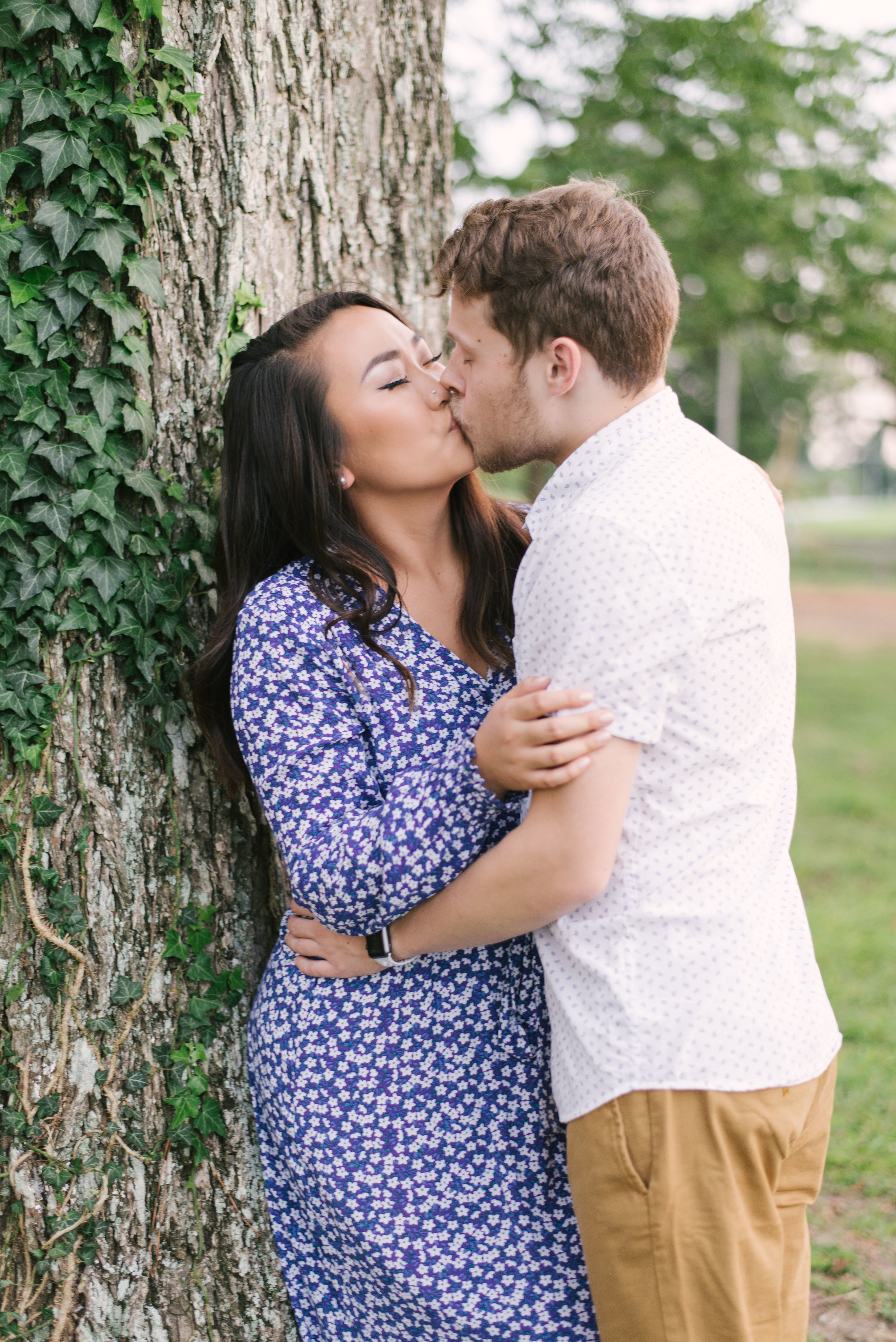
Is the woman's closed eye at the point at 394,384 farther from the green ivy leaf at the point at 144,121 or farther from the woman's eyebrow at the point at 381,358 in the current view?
the green ivy leaf at the point at 144,121

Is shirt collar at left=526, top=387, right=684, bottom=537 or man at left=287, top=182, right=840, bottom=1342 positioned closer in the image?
man at left=287, top=182, right=840, bottom=1342

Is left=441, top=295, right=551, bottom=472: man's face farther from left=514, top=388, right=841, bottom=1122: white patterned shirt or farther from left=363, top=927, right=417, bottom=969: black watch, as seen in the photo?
left=363, top=927, right=417, bottom=969: black watch

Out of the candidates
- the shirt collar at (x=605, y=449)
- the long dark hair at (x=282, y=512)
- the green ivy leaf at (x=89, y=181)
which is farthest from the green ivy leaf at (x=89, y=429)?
the shirt collar at (x=605, y=449)

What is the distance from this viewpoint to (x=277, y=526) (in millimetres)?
2219

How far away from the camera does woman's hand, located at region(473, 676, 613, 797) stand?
1491 millimetres

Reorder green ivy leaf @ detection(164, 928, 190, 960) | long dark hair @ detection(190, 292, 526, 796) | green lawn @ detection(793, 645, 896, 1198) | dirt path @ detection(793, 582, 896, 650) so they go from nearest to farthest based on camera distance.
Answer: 1. long dark hair @ detection(190, 292, 526, 796)
2. green ivy leaf @ detection(164, 928, 190, 960)
3. green lawn @ detection(793, 645, 896, 1198)
4. dirt path @ detection(793, 582, 896, 650)

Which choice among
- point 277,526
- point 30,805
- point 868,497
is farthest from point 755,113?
point 868,497

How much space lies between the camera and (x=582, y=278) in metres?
1.75

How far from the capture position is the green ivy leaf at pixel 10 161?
1.97m

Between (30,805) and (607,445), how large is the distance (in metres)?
1.27

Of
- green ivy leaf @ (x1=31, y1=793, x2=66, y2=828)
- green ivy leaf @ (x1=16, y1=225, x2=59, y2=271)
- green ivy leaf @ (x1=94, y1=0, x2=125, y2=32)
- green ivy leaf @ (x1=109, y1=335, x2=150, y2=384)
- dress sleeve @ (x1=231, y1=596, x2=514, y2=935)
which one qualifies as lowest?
green ivy leaf @ (x1=31, y1=793, x2=66, y2=828)

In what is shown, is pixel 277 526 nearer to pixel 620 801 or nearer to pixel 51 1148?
pixel 620 801

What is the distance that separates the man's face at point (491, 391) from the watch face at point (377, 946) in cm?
81

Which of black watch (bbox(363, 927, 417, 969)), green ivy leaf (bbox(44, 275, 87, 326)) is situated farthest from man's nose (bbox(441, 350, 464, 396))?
black watch (bbox(363, 927, 417, 969))
